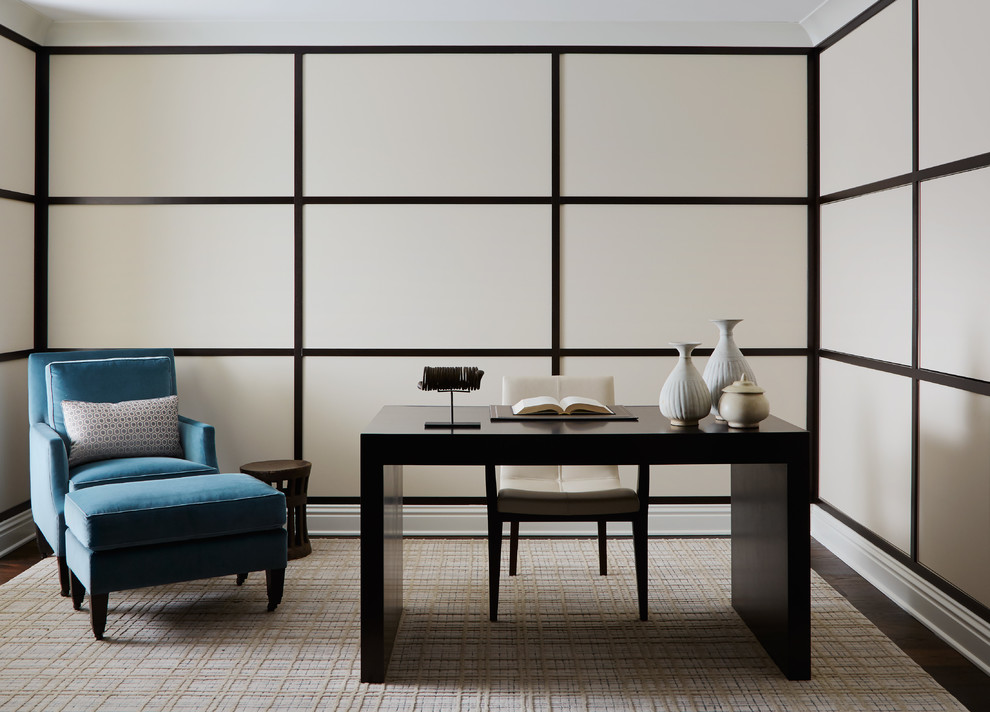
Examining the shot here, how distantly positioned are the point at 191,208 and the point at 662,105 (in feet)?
7.99

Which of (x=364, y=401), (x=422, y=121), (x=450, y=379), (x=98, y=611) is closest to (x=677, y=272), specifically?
(x=422, y=121)

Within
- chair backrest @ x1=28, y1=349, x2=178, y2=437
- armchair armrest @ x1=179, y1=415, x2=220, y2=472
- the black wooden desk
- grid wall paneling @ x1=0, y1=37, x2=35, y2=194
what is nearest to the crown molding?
grid wall paneling @ x1=0, y1=37, x2=35, y2=194

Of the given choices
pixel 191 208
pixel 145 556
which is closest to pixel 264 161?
pixel 191 208

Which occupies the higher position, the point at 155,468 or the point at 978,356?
the point at 978,356

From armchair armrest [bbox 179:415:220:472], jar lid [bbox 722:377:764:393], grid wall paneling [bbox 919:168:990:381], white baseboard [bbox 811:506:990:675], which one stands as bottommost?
white baseboard [bbox 811:506:990:675]

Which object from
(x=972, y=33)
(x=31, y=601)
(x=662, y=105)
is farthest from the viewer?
(x=662, y=105)

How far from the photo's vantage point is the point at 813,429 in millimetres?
4227

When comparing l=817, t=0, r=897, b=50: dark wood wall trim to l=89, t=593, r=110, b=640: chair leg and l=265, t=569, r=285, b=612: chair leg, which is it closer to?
l=265, t=569, r=285, b=612: chair leg

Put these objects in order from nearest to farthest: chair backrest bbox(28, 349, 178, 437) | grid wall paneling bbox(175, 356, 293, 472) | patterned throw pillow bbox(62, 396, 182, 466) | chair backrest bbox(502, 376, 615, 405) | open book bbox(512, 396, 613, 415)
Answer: open book bbox(512, 396, 613, 415) < chair backrest bbox(502, 376, 615, 405) < patterned throw pillow bbox(62, 396, 182, 466) < chair backrest bbox(28, 349, 178, 437) < grid wall paneling bbox(175, 356, 293, 472)

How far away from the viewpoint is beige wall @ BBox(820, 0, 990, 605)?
2.73m

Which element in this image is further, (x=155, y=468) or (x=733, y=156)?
(x=733, y=156)

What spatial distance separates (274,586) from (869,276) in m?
2.77

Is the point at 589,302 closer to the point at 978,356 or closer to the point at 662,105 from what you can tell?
the point at 662,105

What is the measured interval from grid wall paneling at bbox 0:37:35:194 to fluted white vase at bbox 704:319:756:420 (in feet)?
10.8
